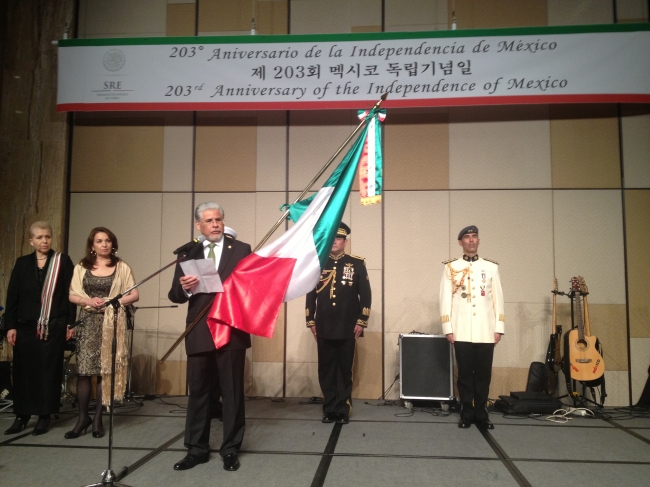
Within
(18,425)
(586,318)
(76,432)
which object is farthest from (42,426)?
(586,318)

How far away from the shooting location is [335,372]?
15.8 ft

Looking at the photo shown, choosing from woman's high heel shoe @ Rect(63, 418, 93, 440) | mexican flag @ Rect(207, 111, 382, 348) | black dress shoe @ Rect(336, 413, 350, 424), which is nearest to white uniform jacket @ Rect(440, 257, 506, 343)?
black dress shoe @ Rect(336, 413, 350, 424)

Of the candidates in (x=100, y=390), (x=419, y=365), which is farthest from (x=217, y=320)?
(x=419, y=365)

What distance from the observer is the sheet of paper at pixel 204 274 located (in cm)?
319

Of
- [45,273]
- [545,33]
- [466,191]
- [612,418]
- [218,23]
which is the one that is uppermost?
[218,23]

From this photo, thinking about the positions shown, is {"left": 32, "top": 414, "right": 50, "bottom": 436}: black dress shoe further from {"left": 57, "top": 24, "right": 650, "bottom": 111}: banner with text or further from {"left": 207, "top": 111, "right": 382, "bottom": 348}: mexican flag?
{"left": 57, "top": 24, "right": 650, "bottom": 111}: banner with text

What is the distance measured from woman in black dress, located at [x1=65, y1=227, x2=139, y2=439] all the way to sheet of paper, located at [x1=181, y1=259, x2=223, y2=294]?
110cm

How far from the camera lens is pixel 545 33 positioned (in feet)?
18.3

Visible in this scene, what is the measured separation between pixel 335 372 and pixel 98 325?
2045mm

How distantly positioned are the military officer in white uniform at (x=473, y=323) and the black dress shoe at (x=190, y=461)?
2212 millimetres

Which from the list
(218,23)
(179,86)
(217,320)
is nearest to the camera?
(217,320)

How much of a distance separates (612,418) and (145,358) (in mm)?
4847

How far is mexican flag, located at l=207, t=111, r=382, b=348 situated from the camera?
10.8ft

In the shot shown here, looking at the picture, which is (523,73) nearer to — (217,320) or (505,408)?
(505,408)
